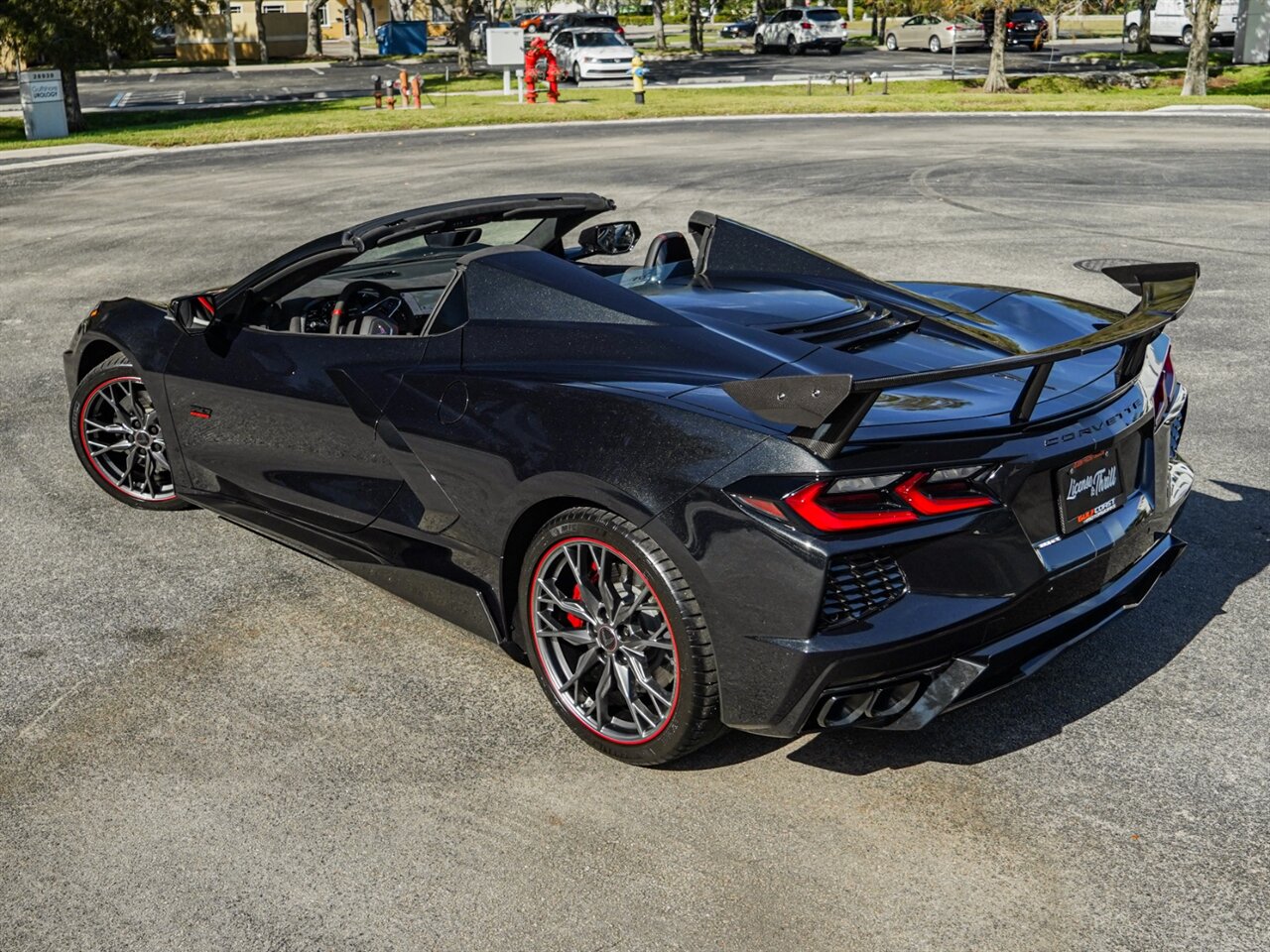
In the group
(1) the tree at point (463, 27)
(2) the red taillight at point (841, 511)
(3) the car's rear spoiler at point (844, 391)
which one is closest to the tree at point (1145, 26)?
(1) the tree at point (463, 27)

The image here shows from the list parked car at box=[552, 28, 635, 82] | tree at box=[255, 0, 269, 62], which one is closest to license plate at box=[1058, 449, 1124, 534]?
parked car at box=[552, 28, 635, 82]

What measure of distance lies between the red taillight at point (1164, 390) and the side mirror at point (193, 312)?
11.7 ft

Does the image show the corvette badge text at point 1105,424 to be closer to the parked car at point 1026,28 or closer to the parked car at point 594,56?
the parked car at point 594,56

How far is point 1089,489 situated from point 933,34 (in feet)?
186

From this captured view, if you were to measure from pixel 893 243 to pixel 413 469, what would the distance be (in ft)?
29.5

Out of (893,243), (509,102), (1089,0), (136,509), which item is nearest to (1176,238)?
(893,243)

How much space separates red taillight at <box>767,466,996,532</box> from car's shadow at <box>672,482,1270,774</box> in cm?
94

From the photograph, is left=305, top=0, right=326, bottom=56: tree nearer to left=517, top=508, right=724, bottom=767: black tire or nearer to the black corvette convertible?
the black corvette convertible

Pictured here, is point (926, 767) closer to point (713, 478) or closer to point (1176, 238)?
point (713, 478)

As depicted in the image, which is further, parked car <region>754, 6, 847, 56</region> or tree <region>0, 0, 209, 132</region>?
parked car <region>754, 6, 847, 56</region>

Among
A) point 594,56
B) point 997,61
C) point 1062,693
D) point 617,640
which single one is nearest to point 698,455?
point 617,640

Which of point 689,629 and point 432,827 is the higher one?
point 689,629

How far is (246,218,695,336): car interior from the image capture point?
484cm

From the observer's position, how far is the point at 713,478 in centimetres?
346
